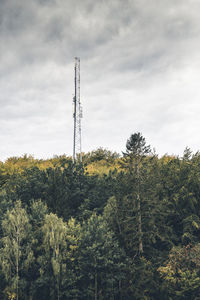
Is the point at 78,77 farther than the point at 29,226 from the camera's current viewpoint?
Yes

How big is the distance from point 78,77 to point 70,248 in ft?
62.6

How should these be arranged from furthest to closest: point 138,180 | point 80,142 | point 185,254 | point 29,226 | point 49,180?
point 80,142
point 49,180
point 138,180
point 29,226
point 185,254

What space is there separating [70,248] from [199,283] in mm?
9093

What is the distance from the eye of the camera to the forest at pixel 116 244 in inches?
704

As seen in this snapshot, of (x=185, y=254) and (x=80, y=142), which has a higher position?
(x=80, y=142)

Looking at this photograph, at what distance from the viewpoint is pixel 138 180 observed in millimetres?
21438

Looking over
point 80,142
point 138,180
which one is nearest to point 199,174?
point 138,180

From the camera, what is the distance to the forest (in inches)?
704

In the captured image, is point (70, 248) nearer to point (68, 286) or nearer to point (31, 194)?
point (68, 286)

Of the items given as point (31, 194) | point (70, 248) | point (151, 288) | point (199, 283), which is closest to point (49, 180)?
point (31, 194)

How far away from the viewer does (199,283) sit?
16.5 meters

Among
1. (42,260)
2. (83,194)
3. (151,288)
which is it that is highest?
(83,194)

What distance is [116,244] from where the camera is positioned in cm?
1933

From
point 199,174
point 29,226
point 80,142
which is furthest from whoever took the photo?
point 80,142
